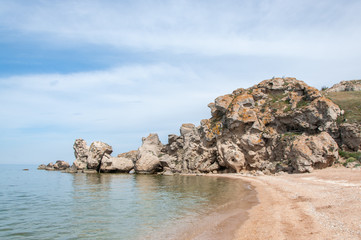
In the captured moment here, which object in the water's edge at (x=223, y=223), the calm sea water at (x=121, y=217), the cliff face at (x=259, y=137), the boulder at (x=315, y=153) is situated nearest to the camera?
the water's edge at (x=223, y=223)

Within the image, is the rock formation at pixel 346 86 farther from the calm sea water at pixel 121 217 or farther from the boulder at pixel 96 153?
the boulder at pixel 96 153

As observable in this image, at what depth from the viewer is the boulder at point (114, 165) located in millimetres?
53688

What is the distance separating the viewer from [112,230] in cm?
1152

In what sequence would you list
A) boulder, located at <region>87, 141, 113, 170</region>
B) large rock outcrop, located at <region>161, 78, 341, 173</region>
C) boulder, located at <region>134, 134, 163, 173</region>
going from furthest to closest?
boulder, located at <region>87, 141, 113, 170</region> → boulder, located at <region>134, 134, 163, 173</region> → large rock outcrop, located at <region>161, 78, 341, 173</region>

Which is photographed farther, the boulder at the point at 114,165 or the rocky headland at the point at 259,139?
the boulder at the point at 114,165

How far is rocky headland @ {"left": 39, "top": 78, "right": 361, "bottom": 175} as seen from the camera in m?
32.1

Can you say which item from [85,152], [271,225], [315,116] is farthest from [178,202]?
[85,152]

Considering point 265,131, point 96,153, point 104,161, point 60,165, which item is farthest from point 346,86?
point 60,165

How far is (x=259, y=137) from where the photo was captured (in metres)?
40.7

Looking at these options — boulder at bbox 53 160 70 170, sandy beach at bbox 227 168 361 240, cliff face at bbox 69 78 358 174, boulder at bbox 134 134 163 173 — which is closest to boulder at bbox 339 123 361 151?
cliff face at bbox 69 78 358 174

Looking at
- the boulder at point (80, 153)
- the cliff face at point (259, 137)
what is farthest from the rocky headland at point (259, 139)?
the boulder at point (80, 153)

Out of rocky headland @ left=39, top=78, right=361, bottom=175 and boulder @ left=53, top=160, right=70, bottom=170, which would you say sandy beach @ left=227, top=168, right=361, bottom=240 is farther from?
boulder @ left=53, top=160, right=70, bottom=170

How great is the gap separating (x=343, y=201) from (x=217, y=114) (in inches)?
1556

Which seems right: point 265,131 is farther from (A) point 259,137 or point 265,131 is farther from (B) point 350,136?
(B) point 350,136
